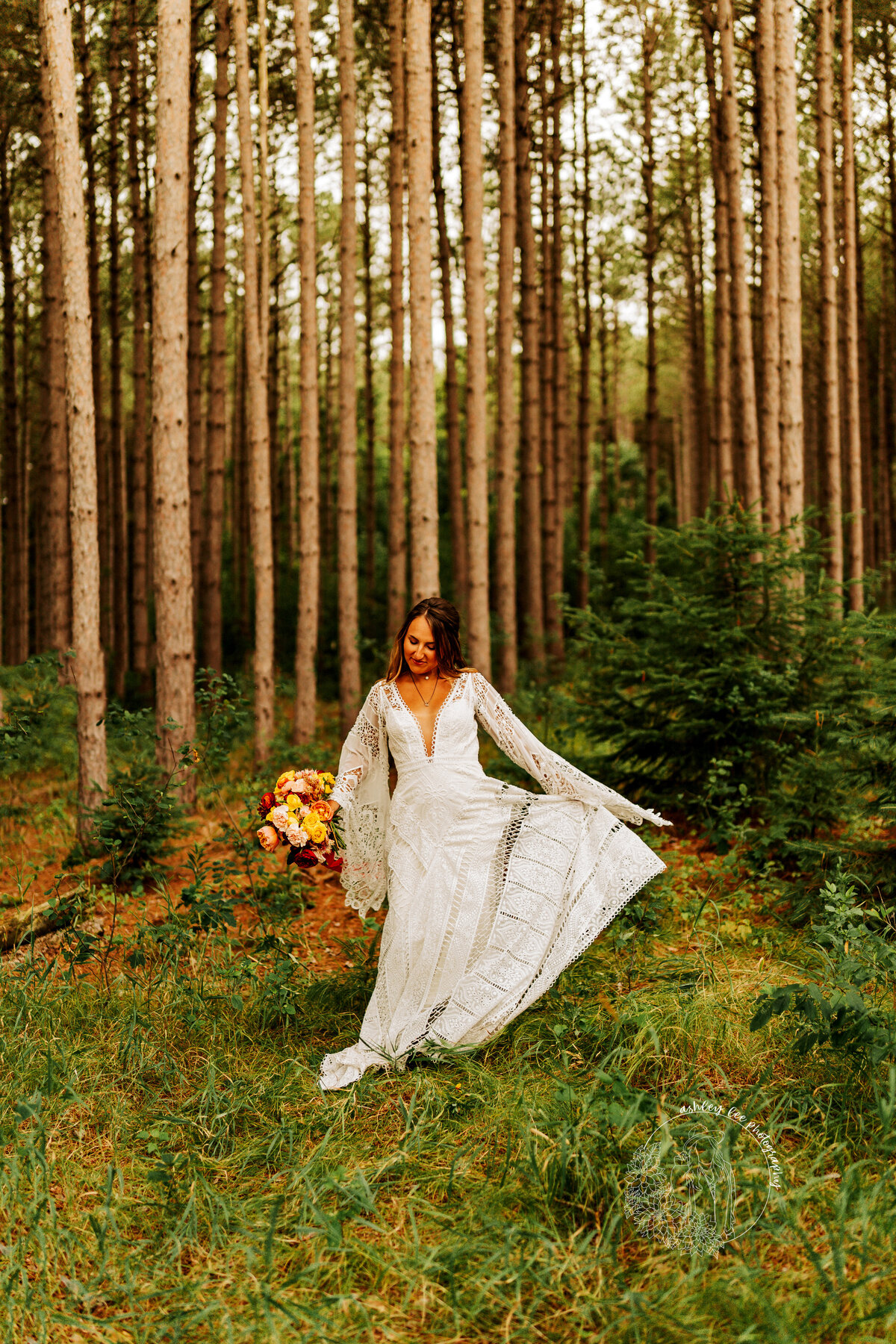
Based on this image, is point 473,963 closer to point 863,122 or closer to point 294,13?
point 294,13

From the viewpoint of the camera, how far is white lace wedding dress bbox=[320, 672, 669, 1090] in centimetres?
421

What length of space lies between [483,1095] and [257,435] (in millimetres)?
7540

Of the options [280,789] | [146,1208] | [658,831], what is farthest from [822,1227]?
[658,831]

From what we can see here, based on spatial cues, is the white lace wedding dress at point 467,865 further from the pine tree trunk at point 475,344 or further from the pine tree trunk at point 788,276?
the pine tree trunk at point 788,276

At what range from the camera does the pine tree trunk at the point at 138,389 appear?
516 inches

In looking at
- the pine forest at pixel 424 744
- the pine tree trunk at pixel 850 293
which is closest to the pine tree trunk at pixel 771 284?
the pine forest at pixel 424 744

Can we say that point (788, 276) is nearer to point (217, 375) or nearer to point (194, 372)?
point (217, 375)

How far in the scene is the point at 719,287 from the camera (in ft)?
42.7

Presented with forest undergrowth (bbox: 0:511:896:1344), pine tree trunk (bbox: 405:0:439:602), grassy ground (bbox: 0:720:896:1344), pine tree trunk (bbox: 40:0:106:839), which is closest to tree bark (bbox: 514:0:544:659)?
pine tree trunk (bbox: 405:0:439:602)

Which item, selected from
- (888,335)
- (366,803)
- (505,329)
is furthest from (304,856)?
(888,335)

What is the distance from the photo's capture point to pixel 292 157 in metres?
16.2

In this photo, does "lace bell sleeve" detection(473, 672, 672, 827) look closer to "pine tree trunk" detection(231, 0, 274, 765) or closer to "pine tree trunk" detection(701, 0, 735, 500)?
"pine tree trunk" detection(231, 0, 274, 765)

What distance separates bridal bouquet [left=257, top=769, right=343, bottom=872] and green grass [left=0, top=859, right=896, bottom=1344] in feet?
2.38

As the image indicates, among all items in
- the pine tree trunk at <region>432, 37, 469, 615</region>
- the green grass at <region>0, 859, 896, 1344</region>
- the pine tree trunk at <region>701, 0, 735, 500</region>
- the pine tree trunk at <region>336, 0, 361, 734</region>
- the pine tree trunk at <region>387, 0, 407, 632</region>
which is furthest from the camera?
the pine tree trunk at <region>432, 37, 469, 615</region>
